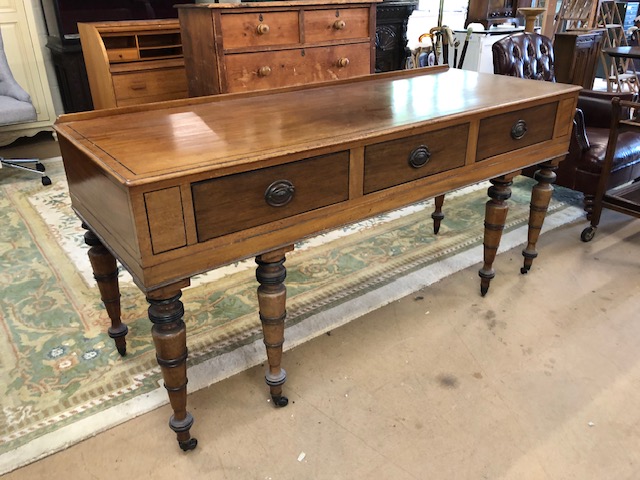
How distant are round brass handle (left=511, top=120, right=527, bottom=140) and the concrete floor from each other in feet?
2.31

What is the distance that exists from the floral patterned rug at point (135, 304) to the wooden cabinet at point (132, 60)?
3.00ft

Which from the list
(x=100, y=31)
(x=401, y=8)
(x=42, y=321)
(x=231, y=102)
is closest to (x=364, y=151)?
(x=231, y=102)

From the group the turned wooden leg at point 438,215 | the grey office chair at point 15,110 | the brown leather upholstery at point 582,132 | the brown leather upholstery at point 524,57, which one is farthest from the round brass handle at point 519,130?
the grey office chair at point 15,110

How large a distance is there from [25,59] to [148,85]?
1.34 m

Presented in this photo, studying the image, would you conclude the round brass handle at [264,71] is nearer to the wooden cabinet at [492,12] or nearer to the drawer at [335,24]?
the drawer at [335,24]

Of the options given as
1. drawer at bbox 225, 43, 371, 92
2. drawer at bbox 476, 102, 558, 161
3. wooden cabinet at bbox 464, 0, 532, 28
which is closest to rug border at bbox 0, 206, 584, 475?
drawer at bbox 476, 102, 558, 161

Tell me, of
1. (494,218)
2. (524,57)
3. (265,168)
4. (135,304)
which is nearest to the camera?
(265,168)

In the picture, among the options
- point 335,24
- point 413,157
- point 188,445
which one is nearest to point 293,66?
point 335,24

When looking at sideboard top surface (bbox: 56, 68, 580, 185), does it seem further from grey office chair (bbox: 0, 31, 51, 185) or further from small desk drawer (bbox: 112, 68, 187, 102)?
grey office chair (bbox: 0, 31, 51, 185)

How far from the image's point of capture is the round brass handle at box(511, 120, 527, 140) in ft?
5.96

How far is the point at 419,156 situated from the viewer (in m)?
1.55

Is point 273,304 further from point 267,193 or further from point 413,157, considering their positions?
point 413,157

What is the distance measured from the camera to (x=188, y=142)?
1.31 meters

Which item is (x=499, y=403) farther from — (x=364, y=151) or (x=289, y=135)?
(x=289, y=135)
